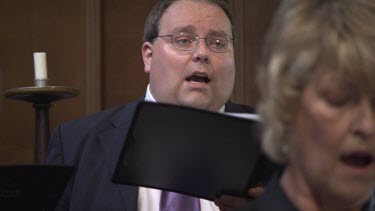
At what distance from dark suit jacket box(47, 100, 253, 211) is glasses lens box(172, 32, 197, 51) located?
28 centimetres

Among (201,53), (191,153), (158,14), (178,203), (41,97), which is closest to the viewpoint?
(191,153)

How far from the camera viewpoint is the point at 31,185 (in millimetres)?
1955

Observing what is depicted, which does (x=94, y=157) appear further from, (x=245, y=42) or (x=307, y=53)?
(x=245, y=42)

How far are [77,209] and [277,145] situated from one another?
1.18 metres

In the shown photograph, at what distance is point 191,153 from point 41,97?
1297 millimetres

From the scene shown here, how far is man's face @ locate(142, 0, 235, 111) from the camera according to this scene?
229 cm

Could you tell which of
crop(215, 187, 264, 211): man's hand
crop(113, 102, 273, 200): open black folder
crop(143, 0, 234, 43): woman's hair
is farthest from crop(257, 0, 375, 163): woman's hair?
crop(143, 0, 234, 43): woman's hair

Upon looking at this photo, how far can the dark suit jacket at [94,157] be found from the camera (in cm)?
221

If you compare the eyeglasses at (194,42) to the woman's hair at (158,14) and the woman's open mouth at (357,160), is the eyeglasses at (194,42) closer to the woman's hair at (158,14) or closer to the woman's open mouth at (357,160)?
the woman's hair at (158,14)

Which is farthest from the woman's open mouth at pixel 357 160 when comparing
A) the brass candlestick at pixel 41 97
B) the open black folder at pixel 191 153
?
the brass candlestick at pixel 41 97

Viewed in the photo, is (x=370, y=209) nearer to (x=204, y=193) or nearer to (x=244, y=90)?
(x=204, y=193)

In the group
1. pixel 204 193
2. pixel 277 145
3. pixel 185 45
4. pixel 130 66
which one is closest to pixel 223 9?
pixel 185 45

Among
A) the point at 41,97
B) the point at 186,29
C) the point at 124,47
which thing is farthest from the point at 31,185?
the point at 124,47

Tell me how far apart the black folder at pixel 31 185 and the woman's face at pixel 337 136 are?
0.95 m
